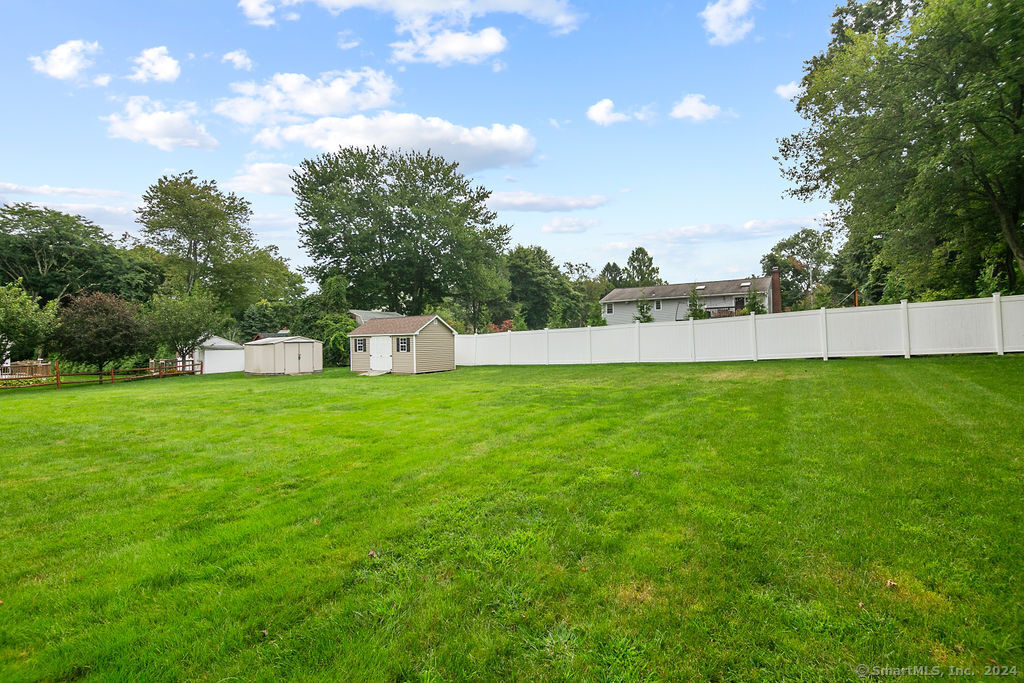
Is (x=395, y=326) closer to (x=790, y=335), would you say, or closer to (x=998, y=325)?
(x=790, y=335)

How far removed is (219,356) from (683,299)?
3560 centimetres

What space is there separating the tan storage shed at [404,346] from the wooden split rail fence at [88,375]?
1091cm

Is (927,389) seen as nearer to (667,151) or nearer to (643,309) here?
(667,151)

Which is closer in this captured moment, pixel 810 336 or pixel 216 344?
pixel 810 336

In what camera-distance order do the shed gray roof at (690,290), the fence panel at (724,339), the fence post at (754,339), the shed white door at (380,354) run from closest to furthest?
the fence post at (754,339), the fence panel at (724,339), the shed white door at (380,354), the shed gray roof at (690,290)

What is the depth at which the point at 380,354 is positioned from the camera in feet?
73.5

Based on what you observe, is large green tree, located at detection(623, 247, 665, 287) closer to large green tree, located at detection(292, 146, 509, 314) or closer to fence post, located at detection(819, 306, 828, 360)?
large green tree, located at detection(292, 146, 509, 314)

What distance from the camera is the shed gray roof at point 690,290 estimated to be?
3775cm

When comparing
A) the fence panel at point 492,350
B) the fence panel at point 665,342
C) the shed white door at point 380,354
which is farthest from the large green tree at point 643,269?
the shed white door at point 380,354

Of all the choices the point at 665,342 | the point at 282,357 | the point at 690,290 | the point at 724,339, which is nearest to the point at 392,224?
the point at 282,357

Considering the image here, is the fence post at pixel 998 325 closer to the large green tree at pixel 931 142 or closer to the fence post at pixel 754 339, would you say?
the large green tree at pixel 931 142

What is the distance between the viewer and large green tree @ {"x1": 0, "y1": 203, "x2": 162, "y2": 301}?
2880 centimetres

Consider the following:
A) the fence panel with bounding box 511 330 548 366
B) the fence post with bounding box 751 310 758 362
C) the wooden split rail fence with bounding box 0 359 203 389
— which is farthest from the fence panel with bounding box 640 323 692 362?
the wooden split rail fence with bounding box 0 359 203 389

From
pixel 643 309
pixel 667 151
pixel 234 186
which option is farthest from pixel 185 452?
pixel 234 186
